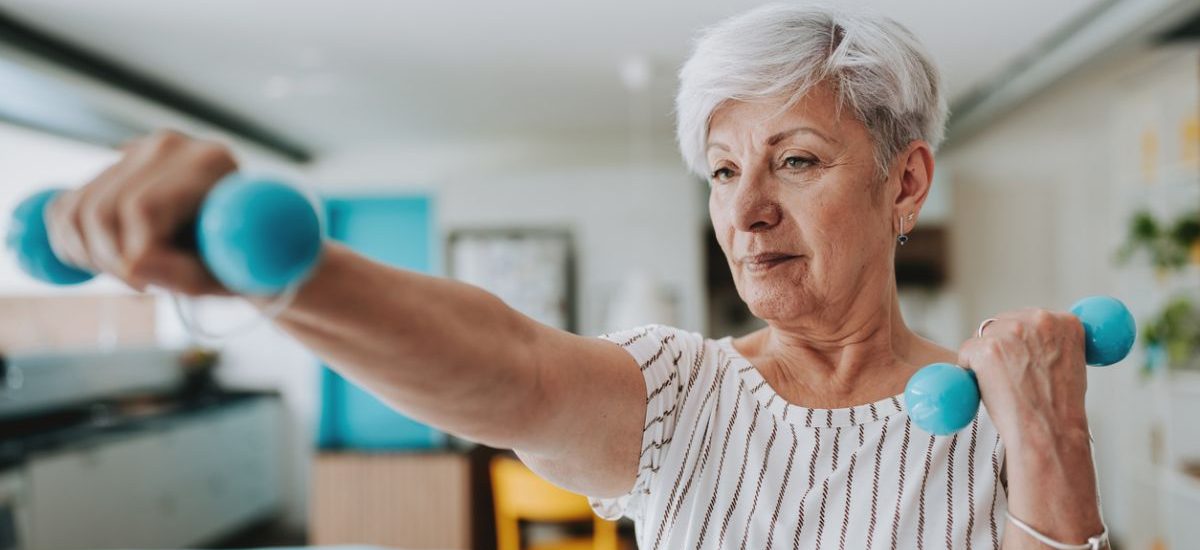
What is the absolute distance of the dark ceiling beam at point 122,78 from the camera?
3.24 m

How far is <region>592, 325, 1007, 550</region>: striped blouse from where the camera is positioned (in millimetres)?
849

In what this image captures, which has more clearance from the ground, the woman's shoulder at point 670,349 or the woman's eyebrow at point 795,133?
the woman's eyebrow at point 795,133

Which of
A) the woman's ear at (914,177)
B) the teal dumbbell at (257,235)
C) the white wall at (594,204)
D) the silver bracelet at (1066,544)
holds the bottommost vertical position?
the silver bracelet at (1066,544)

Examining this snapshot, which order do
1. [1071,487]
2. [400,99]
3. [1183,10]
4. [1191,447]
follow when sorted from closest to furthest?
[1071,487] → [1183,10] → [1191,447] → [400,99]

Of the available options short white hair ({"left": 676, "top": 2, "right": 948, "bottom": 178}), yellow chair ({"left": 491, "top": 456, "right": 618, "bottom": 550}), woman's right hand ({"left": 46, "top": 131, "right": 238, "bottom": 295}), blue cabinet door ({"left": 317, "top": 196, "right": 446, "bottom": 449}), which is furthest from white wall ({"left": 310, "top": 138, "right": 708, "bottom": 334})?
woman's right hand ({"left": 46, "top": 131, "right": 238, "bottom": 295})

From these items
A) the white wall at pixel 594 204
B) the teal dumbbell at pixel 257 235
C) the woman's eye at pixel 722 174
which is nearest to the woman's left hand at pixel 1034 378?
the woman's eye at pixel 722 174

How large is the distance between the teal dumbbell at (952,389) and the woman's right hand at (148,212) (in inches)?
23.2

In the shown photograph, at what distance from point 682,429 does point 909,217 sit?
40 cm

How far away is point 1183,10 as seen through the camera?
2.87 meters

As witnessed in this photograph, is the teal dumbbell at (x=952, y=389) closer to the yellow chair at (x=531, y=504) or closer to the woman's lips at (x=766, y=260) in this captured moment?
the woman's lips at (x=766, y=260)

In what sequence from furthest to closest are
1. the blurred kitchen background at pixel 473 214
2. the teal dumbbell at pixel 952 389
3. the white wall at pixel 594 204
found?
the white wall at pixel 594 204, the blurred kitchen background at pixel 473 214, the teal dumbbell at pixel 952 389

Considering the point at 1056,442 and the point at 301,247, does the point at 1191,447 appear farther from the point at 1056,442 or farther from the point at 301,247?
the point at 301,247

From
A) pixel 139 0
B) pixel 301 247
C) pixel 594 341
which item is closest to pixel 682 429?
pixel 594 341

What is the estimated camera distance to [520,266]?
5.71 metres
